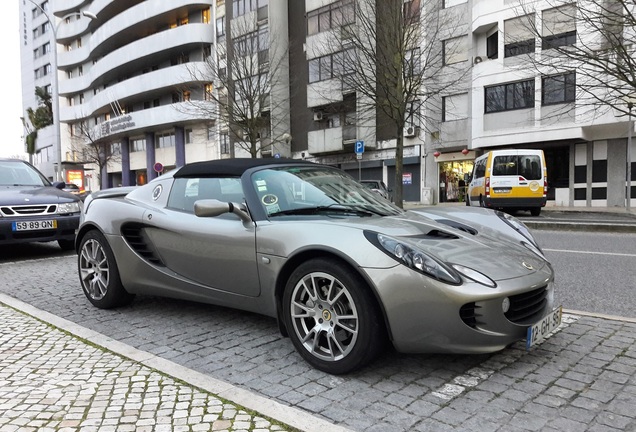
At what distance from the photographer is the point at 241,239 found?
11.0 ft

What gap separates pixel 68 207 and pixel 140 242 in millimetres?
4219

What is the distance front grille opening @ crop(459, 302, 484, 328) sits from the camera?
2549 millimetres

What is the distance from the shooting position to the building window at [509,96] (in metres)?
22.5

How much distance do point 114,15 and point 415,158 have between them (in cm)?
3572

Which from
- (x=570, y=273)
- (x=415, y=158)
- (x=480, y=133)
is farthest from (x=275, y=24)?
(x=570, y=273)

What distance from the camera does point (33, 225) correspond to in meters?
7.07

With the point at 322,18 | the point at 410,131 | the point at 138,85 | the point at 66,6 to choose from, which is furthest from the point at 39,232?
the point at 66,6

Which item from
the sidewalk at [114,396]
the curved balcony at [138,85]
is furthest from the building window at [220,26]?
the sidewalk at [114,396]

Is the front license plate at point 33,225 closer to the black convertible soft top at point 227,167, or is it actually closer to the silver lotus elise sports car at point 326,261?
the silver lotus elise sports car at point 326,261

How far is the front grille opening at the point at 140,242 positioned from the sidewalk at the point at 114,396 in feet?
2.61

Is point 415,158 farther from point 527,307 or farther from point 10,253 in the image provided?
point 527,307

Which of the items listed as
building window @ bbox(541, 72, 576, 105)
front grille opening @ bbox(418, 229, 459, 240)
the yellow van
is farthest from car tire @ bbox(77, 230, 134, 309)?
building window @ bbox(541, 72, 576, 105)

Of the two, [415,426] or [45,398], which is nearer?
[415,426]

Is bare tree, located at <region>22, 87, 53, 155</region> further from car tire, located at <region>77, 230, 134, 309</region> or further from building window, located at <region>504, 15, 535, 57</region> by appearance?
car tire, located at <region>77, 230, 134, 309</region>
